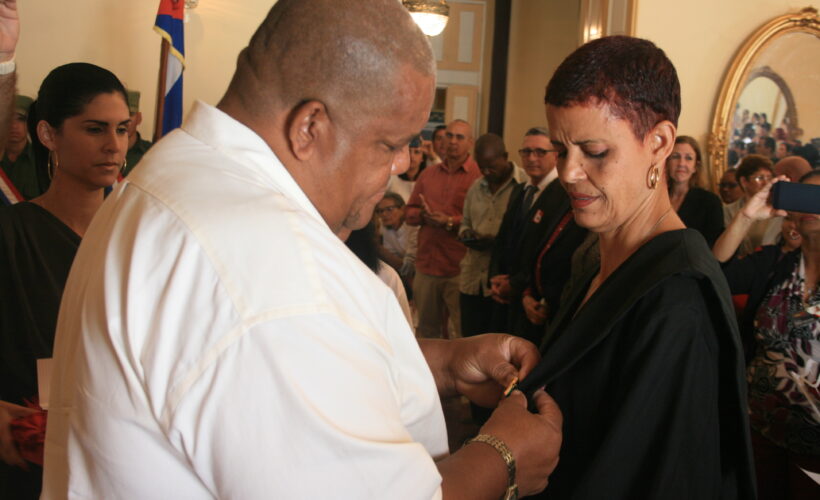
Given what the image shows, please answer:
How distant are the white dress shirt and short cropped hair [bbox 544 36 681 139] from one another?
77cm

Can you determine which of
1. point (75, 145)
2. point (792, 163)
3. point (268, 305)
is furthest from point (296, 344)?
point (792, 163)

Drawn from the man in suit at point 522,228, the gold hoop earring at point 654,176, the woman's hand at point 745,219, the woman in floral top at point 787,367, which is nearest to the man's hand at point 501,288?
the man in suit at point 522,228

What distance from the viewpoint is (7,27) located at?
1741 millimetres

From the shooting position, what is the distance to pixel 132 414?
0.79 meters

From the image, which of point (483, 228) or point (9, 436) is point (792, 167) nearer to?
point (483, 228)

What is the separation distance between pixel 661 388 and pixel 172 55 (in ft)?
12.0

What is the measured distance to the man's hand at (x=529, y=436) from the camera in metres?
1.14

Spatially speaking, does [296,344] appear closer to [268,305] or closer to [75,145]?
[268,305]

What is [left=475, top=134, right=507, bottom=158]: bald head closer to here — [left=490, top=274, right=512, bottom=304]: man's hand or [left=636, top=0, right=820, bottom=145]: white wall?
[left=490, top=274, right=512, bottom=304]: man's hand

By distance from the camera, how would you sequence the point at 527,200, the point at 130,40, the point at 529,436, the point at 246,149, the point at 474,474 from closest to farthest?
the point at 246,149 → the point at 474,474 → the point at 529,436 → the point at 527,200 → the point at 130,40

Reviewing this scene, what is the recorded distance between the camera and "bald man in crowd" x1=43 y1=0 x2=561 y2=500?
0.72 m

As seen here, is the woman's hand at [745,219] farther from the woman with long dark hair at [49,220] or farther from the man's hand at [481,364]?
the woman with long dark hair at [49,220]

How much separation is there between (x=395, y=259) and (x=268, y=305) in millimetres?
4952

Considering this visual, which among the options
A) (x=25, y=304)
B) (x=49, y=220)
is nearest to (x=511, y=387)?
(x=25, y=304)
